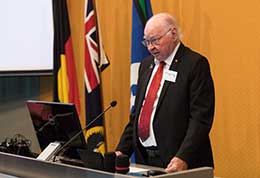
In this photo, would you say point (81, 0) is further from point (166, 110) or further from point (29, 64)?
point (166, 110)

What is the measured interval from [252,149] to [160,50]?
3.73 ft

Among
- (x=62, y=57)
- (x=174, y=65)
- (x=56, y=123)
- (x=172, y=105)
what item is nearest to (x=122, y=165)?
(x=56, y=123)

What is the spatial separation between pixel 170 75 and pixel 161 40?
0.63ft

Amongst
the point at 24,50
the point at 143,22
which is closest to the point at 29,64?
the point at 24,50

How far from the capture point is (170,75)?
9.10ft

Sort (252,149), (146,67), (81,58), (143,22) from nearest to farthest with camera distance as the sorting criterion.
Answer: (146,67)
(252,149)
(143,22)
(81,58)

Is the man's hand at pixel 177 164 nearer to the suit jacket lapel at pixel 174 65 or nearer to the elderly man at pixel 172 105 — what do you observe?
the elderly man at pixel 172 105

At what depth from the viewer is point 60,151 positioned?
7.91ft

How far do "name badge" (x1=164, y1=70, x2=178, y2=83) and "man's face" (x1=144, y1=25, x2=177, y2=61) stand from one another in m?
0.08

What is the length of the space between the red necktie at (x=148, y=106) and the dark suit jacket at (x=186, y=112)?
45 mm

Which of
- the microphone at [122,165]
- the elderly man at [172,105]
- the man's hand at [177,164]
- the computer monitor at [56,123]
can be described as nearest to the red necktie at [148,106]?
the elderly man at [172,105]

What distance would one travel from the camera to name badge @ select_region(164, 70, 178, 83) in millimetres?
2748

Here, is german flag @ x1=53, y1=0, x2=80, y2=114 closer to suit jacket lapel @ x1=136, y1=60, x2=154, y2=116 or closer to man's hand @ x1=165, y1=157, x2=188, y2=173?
suit jacket lapel @ x1=136, y1=60, x2=154, y2=116

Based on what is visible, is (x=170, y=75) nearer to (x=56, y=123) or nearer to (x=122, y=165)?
(x=56, y=123)
